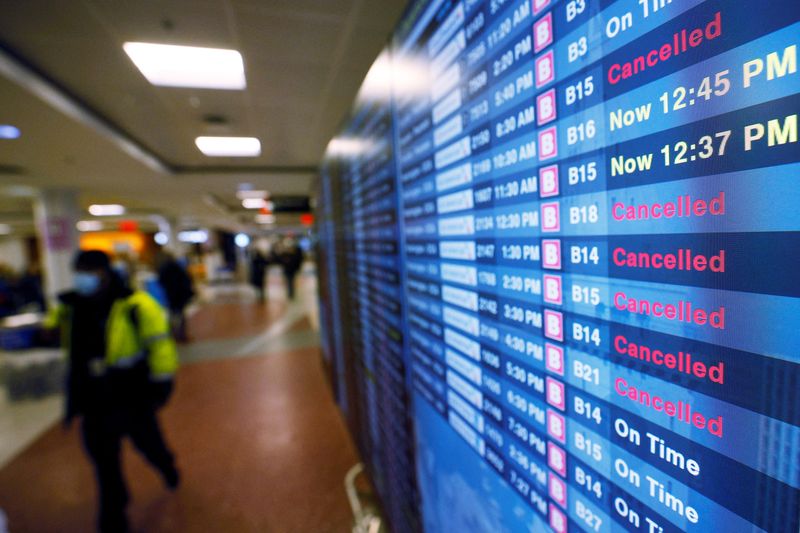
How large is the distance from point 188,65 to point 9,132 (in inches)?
101

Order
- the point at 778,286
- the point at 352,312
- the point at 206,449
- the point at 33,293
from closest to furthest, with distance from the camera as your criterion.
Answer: the point at 778,286 → the point at 352,312 → the point at 206,449 → the point at 33,293

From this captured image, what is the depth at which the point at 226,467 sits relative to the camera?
296 cm

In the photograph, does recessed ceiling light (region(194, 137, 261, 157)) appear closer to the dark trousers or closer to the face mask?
the face mask

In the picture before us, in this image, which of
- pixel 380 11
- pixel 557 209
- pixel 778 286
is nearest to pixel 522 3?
pixel 557 209

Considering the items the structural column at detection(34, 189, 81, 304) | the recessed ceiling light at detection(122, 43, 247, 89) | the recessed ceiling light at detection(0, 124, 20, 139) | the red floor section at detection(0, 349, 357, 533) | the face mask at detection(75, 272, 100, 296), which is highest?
the recessed ceiling light at detection(122, 43, 247, 89)

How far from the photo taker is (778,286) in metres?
0.43

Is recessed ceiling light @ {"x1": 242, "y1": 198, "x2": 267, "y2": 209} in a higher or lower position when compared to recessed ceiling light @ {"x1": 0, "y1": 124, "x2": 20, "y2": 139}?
higher

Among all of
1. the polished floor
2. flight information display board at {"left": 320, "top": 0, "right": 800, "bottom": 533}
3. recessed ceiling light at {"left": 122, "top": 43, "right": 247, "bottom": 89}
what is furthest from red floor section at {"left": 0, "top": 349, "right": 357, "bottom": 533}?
recessed ceiling light at {"left": 122, "top": 43, "right": 247, "bottom": 89}

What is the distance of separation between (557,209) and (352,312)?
2.14 meters

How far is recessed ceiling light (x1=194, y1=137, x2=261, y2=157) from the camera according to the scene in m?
5.17

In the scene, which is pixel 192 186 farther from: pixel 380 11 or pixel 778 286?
pixel 778 286

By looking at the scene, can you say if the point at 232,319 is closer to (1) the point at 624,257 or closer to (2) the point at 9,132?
(2) the point at 9,132

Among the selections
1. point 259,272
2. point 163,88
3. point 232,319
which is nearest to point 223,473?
point 163,88

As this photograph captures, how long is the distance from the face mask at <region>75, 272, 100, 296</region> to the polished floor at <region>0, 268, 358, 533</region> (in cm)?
150
